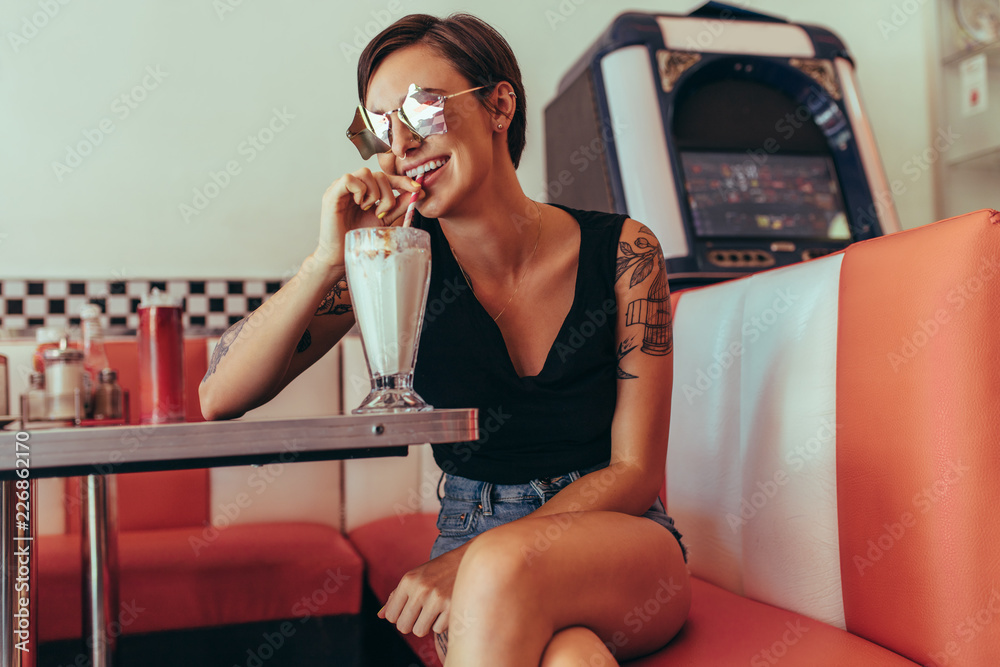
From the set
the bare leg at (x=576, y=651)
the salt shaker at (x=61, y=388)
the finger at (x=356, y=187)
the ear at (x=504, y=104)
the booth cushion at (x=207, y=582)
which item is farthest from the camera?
the booth cushion at (x=207, y=582)

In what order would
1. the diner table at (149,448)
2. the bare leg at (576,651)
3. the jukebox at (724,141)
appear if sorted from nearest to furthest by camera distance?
the diner table at (149,448), the bare leg at (576,651), the jukebox at (724,141)

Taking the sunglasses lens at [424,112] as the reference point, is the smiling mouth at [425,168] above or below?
below

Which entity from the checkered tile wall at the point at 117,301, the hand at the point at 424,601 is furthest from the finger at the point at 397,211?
the checkered tile wall at the point at 117,301

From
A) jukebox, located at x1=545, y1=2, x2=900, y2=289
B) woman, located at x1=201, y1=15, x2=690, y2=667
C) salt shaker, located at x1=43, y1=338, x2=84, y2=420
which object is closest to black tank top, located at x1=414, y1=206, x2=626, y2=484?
woman, located at x1=201, y1=15, x2=690, y2=667

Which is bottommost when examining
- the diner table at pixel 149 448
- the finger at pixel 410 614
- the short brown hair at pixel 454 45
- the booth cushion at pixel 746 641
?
the booth cushion at pixel 746 641

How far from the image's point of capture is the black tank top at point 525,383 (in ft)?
4.00

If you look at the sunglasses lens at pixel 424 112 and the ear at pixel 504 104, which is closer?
the sunglasses lens at pixel 424 112

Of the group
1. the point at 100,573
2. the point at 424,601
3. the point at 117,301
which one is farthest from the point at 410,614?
the point at 117,301

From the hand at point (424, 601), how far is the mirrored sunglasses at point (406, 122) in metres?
0.60

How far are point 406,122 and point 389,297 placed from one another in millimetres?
338

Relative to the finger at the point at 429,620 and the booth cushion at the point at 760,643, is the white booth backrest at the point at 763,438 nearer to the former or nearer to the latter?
the booth cushion at the point at 760,643

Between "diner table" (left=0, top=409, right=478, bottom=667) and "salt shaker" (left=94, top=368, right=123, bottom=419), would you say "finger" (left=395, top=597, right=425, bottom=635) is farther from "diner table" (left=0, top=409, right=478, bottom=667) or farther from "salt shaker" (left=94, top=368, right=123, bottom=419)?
"salt shaker" (left=94, top=368, right=123, bottom=419)

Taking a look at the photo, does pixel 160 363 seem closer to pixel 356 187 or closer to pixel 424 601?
pixel 356 187

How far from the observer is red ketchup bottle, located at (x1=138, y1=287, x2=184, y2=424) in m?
1.16
